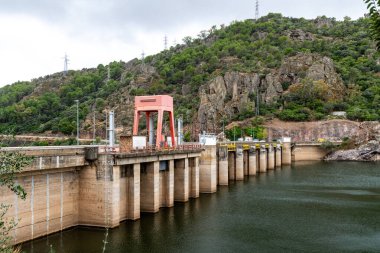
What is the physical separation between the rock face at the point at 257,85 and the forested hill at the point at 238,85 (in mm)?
332

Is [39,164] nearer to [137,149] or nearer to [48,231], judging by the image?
[48,231]

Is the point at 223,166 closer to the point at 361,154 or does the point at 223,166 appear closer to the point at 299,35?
the point at 361,154

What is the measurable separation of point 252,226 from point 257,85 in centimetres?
10429

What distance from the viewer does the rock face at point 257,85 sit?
416 ft

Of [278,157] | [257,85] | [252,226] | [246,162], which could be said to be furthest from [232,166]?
[257,85]

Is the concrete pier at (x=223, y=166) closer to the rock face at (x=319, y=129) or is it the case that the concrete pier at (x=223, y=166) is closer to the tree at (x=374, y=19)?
the tree at (x=374, y=19)

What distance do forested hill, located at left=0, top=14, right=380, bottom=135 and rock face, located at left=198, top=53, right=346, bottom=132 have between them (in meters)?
0.33

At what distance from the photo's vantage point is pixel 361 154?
103 metres

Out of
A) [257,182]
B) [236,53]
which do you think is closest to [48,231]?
[257,182]

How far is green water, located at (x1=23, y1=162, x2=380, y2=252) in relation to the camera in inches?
1131

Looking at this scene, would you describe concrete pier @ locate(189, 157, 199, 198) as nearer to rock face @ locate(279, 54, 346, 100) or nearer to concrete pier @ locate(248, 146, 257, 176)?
concrete pier @ locate(248, 146, 257, 176)

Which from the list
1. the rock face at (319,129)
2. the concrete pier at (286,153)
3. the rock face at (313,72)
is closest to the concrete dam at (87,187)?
the concrete pier at (286,153)

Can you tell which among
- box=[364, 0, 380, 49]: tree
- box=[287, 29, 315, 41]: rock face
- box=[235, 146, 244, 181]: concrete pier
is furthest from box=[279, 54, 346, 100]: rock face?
box=[364, 0, 380, 49]: tree

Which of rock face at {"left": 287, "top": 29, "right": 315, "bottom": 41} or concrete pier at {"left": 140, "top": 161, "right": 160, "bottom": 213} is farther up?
rock face at {"left": 287, "top": 29, "right": 315, "bottom": 41}
